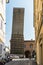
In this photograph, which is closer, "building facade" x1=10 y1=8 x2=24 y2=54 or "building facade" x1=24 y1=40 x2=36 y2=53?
"building facade" x1=10 y1=8 x2=24 y2=54

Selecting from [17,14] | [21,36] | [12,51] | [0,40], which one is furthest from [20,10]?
[0,40]

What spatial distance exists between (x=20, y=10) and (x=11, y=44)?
904 inches

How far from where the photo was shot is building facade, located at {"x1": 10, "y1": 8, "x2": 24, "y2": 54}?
326ft

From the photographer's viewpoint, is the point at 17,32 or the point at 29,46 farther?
the point at 17,32

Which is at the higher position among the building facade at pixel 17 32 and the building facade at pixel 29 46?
the building facade at pixel 17 32

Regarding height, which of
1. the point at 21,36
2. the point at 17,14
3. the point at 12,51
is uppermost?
the point at 17,14

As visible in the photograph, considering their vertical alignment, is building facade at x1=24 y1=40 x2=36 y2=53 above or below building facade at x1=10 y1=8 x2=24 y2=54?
below

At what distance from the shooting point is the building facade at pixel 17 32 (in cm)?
9940

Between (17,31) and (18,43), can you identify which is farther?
(17,31)

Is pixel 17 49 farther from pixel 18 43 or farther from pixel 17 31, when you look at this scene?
pixel 17 31

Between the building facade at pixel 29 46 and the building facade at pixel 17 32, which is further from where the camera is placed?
the building facade at pixel 29 46

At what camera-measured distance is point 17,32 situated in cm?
10662

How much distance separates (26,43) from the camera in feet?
343

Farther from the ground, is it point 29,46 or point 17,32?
point 17,32
